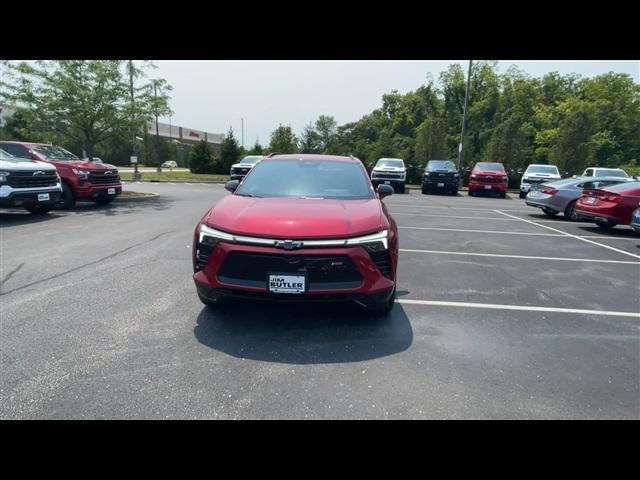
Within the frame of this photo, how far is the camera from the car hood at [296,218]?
3.39 meters

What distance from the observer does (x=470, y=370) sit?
308 cm

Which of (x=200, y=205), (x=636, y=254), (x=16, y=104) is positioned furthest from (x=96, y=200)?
(x=636, y=254)

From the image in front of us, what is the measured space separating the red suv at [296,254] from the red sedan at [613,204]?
8.71 m

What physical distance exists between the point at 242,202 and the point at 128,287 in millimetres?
1971

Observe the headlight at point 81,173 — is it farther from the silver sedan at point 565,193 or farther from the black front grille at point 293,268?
the silver sedan at point 565,193

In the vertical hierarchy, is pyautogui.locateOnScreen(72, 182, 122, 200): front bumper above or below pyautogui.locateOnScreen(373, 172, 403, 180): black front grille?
below

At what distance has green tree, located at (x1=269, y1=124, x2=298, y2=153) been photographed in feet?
113

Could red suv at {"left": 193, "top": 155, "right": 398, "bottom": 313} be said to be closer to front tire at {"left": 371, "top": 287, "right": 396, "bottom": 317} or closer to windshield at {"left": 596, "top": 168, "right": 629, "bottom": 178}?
front tire at {"left": 371, "top": 287, "right": 396, "bottom": 317}

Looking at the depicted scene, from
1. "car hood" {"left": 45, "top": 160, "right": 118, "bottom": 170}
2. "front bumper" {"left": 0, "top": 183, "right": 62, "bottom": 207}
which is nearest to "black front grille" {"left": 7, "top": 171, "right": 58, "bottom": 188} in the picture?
"front bumper" {"left": 0, "top": 183, "right": 62, "bottom": 207}

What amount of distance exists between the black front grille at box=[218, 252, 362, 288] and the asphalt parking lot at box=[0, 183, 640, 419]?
549 mm

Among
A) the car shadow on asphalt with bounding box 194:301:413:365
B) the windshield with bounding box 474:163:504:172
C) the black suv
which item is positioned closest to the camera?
the car shadow on asphalt with bounding box 194:301:413:365

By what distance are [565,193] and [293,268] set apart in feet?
38.3
